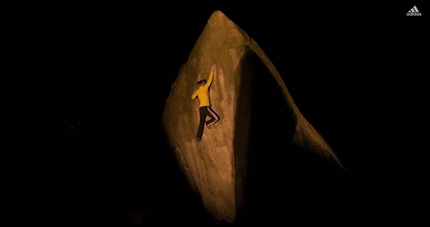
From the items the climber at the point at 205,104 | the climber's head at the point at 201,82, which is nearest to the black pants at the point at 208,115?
the climber at the point at 205,104

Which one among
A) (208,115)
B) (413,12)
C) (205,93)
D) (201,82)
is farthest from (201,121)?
(413,12)

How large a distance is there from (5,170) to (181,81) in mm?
3455

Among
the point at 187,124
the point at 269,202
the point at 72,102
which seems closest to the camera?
the point at 269,202

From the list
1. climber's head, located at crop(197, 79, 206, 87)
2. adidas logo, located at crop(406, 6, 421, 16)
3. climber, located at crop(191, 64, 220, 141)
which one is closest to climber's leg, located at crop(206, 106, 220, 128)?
climber, located at crop(191, 64, 220, 141)

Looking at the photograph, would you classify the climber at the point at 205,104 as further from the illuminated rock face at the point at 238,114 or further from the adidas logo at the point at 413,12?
the adidas logo at the point at 413,12

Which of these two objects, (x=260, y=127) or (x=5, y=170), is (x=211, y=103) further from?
(x=5, y=170)

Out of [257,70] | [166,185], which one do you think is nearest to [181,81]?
[257,70]

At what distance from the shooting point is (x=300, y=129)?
4391 mm

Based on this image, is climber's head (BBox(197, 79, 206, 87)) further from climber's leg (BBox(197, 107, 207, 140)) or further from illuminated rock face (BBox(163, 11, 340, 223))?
climber's leg (BBox(197, 107, 207, 140))

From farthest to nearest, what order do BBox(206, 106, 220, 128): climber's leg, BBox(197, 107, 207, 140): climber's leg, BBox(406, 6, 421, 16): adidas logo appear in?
1. BBox(406, 6, 421, 16): adidas logo
2. BBox(197, 107, 207, 140): climber's leg
3. BBox(206, 106, 220, 128): climber's leg

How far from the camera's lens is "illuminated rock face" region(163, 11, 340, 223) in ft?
14.2

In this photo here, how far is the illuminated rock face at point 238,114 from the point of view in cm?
433

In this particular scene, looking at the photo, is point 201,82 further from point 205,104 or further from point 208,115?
point 208,115

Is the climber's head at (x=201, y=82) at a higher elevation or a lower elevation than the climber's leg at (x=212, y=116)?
higher
